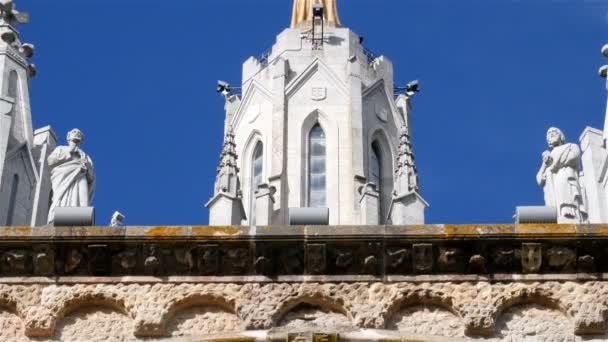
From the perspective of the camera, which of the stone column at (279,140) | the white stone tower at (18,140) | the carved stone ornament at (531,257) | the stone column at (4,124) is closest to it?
the carved stone ornament at (531,257)

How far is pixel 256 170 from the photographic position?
50.7m

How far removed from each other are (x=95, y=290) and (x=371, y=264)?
3.50m

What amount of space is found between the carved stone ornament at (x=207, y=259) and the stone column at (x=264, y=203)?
24.8 meters

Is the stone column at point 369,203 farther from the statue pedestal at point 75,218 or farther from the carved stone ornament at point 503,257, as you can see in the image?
the statue pedestal at point 75,218

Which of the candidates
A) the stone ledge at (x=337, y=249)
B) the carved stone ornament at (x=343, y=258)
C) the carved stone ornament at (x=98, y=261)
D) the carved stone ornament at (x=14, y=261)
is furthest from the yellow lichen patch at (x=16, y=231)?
the carved stone ornament at (x=343, y=258)

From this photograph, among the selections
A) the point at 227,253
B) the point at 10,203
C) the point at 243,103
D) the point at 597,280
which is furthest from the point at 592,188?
the point at 243,103

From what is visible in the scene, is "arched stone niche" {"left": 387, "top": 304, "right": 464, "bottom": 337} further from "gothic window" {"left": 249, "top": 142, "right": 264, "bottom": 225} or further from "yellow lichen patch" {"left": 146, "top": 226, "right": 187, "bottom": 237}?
"gothic window" {"left": 249, "top": 142, "right": 264, "bottom": 225}

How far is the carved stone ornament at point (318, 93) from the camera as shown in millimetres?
52000

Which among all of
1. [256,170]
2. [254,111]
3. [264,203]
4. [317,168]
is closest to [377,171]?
[317,168]

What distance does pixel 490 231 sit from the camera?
2136 cm

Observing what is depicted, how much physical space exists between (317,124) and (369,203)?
5436 millimetres

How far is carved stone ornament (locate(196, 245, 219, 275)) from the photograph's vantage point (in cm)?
2142

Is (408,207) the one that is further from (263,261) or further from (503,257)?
(263,261)

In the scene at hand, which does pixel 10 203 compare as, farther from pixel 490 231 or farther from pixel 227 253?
pixel 490 231
